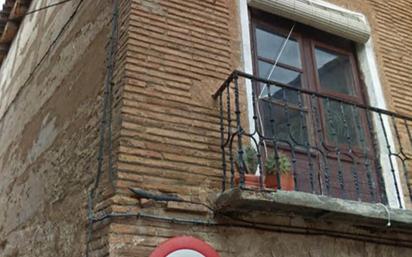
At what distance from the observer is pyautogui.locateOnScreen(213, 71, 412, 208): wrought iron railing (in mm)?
4250

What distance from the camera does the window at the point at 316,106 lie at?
4914 millimetres

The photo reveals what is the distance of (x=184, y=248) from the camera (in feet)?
11.7

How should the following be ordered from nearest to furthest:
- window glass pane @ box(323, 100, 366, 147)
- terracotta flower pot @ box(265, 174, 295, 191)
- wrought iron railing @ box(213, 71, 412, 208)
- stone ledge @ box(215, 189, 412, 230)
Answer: stone ledge @ box(215, 189, 412, 230), terracotta flower pot @ box(265, 174, 295, 191), wrought iron railing @ box(213, 71, 412, 208), window glass pane @ box(323, 100, 366, 147)

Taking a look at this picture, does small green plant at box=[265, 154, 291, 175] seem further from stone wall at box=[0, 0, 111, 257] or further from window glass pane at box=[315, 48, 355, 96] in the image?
window glass pane at box=[315, 48, 355, 96]

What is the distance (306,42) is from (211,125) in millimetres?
2155

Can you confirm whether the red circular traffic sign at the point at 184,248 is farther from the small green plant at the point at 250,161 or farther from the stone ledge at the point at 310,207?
the small green plant at the point at 250,161

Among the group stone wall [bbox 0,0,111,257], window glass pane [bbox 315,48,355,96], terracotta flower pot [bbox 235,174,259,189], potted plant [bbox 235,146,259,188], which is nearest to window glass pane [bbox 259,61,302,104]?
window glass pane [bbox 315,48,355,96]

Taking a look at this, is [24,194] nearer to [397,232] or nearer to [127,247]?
[127,247]

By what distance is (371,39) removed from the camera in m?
6.11

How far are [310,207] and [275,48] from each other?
231 centimetres

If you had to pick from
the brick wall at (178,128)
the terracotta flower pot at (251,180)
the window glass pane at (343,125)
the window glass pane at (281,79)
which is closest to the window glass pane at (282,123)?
the window glass pane at (281,79)

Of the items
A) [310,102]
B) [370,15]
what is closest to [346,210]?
[310,102]

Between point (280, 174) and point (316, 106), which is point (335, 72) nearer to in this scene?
point (316, 106)

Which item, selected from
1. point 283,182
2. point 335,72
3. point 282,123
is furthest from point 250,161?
point 335,72
